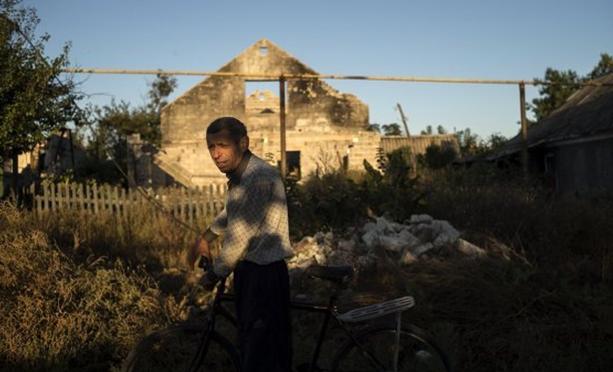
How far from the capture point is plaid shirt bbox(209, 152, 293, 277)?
3.06m

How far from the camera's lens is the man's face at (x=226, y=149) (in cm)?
312

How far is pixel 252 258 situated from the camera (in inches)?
123

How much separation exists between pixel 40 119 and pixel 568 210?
8899 mm

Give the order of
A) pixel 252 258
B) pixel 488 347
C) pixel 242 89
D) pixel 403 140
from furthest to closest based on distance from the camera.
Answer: pixel 403 140
pixel 242 89
pixel 488 347
pixel 252 258

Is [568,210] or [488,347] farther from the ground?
[568,210]

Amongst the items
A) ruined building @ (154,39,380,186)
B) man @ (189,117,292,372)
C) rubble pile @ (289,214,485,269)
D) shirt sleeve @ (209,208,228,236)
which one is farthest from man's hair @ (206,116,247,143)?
ruined building @ (154,39,380,186)

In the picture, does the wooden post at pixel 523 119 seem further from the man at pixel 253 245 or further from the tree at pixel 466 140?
the tree at pixel 466 140

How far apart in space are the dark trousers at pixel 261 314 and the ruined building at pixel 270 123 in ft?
64.2

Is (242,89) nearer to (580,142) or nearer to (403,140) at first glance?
(580,142)

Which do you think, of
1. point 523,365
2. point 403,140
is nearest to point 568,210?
point 523,365

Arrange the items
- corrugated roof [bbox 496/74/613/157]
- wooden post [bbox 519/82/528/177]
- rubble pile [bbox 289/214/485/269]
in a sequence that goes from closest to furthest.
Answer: rubble pile [bbox 289/214/485/269], wooden post [bbox 519/82/528/177], corrugated roof [bbox 496/74/613/157]

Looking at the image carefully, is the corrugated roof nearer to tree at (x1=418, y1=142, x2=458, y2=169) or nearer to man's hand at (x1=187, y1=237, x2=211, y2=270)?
tree at (x1=418, y1=142, x2=458, y2=169)

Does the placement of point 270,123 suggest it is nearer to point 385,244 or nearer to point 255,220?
point 385,244

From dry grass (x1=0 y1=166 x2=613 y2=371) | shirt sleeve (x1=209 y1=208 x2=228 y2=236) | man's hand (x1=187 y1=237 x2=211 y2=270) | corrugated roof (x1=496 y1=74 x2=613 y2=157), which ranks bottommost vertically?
dry grass (x1=0 y1=166 x2=613 y2=371)
